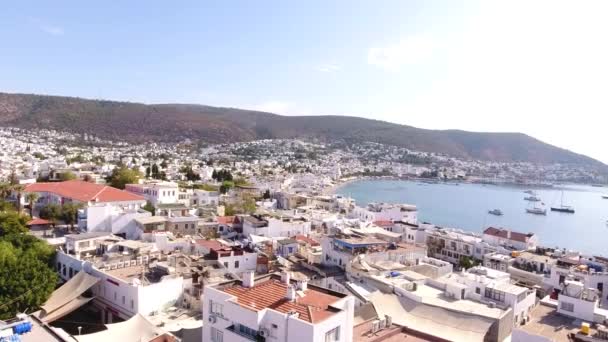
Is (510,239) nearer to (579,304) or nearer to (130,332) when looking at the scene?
(579,304)

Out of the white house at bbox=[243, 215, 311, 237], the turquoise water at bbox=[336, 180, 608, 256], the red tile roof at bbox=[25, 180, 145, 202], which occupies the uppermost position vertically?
the red tile roof at bbox=[25, 180, 145, 202]

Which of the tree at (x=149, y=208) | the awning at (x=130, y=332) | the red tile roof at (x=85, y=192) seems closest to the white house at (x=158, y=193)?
the tree at (x=149, y=208)

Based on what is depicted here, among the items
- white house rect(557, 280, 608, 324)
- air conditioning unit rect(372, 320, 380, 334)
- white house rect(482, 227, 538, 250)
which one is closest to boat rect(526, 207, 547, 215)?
white house rect(482, 227, 538, 250)

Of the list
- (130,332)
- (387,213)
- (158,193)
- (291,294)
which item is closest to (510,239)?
(387,213)

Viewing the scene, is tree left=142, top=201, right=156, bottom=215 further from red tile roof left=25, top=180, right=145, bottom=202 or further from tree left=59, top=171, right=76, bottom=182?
tree left=59, top=171, right=76, bottom=182

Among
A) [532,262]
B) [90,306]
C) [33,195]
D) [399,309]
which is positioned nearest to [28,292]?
[90,306]

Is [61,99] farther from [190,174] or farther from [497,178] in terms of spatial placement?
[497,178]

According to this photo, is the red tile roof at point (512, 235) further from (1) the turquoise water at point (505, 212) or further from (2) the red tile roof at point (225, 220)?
(1) the turquoise water at point (505, 212)
